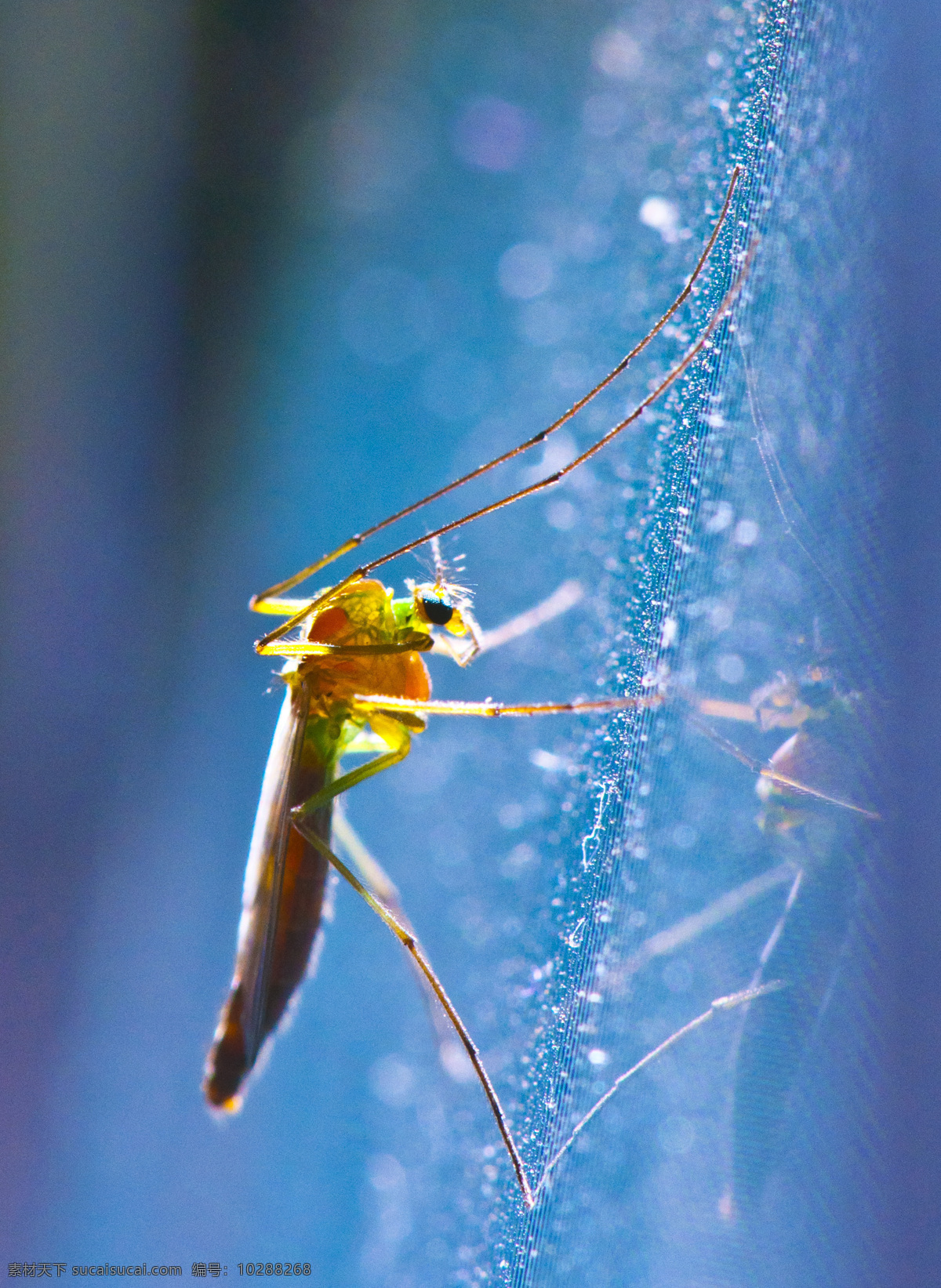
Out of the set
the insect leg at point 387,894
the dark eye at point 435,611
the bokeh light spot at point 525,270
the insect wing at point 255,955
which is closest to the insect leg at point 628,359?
the dark eye at point 435,611

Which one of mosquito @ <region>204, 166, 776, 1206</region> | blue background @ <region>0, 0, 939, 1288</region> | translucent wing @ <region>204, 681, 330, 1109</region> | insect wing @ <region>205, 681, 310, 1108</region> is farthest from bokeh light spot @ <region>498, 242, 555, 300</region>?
insect wing @ <region>205, 681, 310, 1108</region>

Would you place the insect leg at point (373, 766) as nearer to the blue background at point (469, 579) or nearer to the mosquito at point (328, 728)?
the mosquito at point (328, 728)

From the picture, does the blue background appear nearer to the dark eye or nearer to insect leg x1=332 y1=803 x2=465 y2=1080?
insect leg x1=332 y1=803 x2=465 y2=1080

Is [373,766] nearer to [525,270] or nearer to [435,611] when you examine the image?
[435,611]

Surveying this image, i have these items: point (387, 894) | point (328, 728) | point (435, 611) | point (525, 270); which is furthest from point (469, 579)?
point (525, 270)

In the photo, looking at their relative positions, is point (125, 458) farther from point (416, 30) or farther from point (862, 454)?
point (862, 454)

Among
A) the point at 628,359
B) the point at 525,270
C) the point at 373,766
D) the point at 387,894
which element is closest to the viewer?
the point at 628,359
